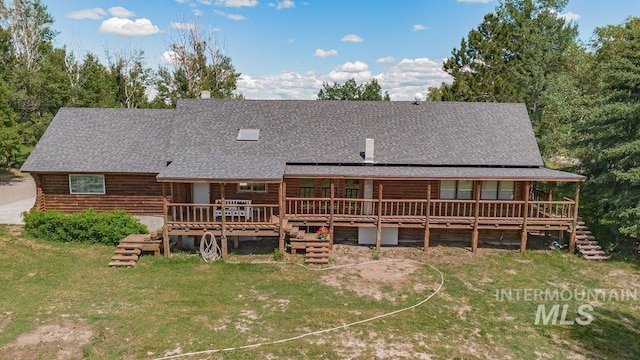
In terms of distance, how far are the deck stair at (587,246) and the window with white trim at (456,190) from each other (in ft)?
16.1

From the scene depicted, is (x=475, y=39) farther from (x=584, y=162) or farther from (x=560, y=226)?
(x=560, y=226)

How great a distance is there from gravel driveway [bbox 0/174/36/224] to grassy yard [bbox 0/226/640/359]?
3701 millimetres

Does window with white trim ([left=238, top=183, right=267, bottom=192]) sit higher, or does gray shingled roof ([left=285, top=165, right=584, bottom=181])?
gray shingled roof ([left=285, top=165, right=584, bottom=181])

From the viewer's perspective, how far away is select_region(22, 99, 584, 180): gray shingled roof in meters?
18.7

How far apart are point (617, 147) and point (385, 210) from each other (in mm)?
9970

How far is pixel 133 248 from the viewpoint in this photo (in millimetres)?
16109

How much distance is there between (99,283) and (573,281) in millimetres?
16988

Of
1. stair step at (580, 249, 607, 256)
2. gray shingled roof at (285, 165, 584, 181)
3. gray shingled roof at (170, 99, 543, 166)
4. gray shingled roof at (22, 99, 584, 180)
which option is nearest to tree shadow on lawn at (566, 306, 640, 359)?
stair step at (580, 249, 607, 256)

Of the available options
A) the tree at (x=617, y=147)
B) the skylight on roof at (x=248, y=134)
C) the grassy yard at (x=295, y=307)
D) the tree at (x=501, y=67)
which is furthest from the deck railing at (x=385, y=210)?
the tree at (x=501, y=67)

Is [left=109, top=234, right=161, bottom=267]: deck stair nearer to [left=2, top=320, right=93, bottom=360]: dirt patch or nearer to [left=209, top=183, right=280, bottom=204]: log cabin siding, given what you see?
[left=209, top=183, right=280, bottom=204]: log cabin siding

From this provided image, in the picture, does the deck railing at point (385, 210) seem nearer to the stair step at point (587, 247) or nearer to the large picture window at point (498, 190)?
the large picture window at point (498, 190)

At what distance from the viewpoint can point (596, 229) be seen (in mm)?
20016

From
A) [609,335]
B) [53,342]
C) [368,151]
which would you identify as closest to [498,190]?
[368,151]

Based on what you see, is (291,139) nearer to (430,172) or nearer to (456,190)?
(430,172)
